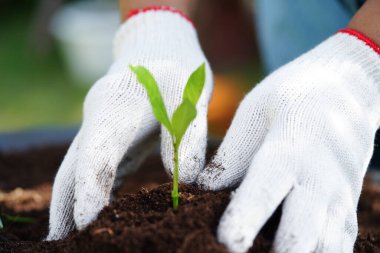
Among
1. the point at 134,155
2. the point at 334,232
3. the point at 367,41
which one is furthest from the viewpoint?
the point at 134,155

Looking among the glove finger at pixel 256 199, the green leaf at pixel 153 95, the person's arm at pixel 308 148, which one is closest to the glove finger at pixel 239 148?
the person's arm at pixel 308 148

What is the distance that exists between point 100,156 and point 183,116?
0.85 ft

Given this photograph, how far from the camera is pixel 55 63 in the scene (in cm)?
457

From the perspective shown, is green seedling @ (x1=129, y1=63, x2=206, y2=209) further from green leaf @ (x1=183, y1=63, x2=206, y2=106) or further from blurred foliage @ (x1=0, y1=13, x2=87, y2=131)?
blurred foliage @ (x1=0, y1=13, x2=87, y2=131)

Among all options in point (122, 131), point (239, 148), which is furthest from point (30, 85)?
point (239, 148)

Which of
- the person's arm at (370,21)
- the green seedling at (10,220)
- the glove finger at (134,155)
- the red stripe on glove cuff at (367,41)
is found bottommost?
the green seedling at (10,220)

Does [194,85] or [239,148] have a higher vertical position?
[194,85]

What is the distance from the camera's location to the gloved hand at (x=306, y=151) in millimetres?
900

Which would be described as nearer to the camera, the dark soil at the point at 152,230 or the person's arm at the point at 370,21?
the dark soil at the point at 152,230

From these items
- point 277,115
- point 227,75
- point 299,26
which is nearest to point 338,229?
point 277,115

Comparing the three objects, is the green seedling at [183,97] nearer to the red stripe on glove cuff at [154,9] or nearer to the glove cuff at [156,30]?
the glove cuff at [156,30]

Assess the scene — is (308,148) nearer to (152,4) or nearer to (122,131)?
(122,131)

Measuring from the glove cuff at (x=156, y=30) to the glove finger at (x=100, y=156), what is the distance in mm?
228

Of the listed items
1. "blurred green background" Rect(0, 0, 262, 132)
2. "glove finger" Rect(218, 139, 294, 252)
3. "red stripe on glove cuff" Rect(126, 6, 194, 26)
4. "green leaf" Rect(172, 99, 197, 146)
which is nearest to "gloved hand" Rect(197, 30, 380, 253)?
"glove finger" Rect(218, 139, 294, 252)
